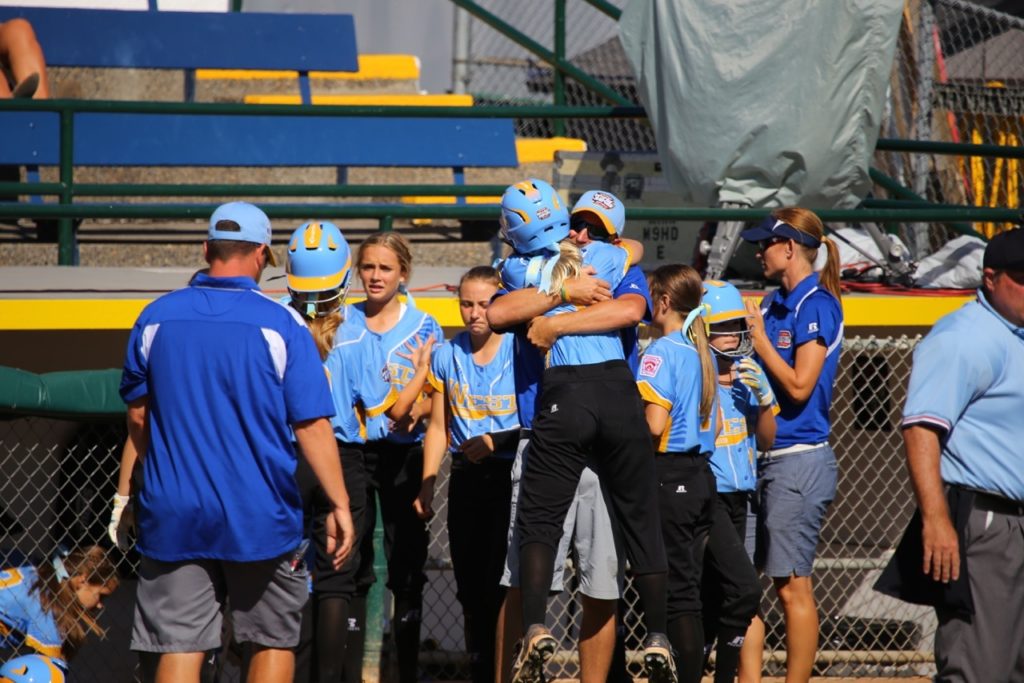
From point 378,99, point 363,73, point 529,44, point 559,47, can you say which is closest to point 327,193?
point 559,47

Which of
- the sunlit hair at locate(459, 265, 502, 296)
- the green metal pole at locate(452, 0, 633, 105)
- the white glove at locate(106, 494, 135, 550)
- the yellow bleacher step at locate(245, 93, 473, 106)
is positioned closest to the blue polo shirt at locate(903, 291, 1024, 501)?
the sunlit hair at locate(459, 265, 502, 296)

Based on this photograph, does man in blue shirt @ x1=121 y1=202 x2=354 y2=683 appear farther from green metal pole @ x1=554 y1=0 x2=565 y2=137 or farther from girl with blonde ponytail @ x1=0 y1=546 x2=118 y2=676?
green metal pole @ x1=554 y1=0 x2=565 y2=137

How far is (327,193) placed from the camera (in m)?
7.31

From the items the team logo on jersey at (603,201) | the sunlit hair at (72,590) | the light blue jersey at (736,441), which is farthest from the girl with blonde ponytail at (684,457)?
the sunlit hair at (72,590)

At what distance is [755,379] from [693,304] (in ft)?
1.38

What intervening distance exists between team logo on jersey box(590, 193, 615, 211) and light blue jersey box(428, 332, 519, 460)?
792mm

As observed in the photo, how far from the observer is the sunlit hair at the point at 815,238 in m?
5.59

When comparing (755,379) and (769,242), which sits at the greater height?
(769,242)

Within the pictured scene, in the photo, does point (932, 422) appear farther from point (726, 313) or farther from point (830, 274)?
point (830, 274)

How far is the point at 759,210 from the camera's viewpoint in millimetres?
7023

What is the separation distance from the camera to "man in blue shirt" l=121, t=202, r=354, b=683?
4059 millimetres

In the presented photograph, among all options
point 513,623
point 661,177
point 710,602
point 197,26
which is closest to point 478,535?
point 513,623

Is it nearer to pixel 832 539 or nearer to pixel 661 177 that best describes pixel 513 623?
pixel 832 539

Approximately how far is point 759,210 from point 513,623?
125 inches
